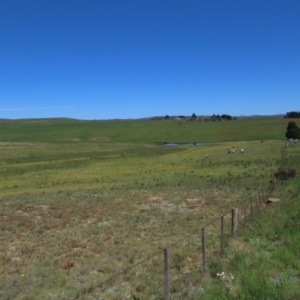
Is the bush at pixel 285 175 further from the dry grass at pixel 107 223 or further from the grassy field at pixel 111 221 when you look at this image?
the grassy field at pixel 111 221

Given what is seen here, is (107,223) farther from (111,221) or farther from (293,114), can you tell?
(293,114)

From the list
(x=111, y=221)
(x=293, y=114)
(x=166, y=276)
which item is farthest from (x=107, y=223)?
(x=293, y=114)

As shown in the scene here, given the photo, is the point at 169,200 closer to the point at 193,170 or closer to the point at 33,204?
the point at 33,204

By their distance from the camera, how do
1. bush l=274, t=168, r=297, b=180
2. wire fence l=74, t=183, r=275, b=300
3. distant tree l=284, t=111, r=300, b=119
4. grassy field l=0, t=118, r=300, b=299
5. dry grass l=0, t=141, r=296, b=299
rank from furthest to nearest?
distant tree l=284, t=111, r=300, b=119 < bush l=274, t=168, r=297, b=180 < dry grass l=0, t=141, r=296, b=299 < grassy field l=0, t=118, r=300, b=299 < wire fence l=74, t=183, r=275, b=300

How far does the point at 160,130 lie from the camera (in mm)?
143500

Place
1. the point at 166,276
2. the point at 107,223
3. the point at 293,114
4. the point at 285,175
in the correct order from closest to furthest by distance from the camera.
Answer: the point at 166,276, the point at 107,223, the point at 285,175, the point at 293,114

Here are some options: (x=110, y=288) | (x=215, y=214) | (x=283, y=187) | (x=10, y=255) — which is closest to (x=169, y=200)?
(x=215, y=214)

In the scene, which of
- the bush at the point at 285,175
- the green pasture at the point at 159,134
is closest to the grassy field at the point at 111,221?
Result: the bush at the point at 285,175

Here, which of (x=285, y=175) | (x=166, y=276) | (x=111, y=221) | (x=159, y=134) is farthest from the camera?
(x=159, y=134)

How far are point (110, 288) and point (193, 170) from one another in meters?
32.1

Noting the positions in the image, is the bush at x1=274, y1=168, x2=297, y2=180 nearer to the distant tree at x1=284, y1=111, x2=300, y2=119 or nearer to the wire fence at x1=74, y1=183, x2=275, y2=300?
the wire fence at x1=74, y1=183, x2=275, y2=300

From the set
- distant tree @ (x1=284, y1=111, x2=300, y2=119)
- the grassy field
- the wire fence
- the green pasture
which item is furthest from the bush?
distant tree @ (x1=284, y1=111, x2=300, y2=119)

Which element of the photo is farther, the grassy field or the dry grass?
the dry grass

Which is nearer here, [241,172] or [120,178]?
[241,172]
